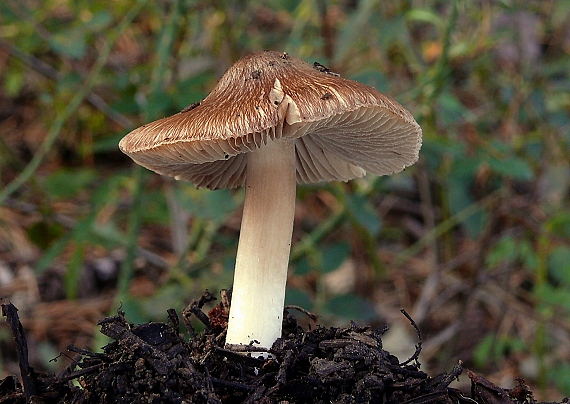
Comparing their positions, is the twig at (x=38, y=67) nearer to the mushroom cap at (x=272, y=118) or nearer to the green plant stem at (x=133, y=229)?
the green plant stem at (x=133, y=229)

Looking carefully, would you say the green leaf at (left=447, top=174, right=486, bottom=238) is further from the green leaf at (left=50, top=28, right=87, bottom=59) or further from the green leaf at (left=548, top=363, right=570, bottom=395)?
the green leaf at (left=50, top=28, right=87, bottom=59)

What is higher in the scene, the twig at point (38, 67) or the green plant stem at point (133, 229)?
the twig at point (38, 67)

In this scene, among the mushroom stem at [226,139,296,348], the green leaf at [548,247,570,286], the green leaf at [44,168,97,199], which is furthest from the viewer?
the green leaf at [548,247,570,286]

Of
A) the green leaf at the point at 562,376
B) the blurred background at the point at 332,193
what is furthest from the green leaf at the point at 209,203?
the green leaf at the point at 562,376

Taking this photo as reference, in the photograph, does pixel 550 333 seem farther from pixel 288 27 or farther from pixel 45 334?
pixel 45 334

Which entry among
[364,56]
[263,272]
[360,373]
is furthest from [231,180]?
[364,56]

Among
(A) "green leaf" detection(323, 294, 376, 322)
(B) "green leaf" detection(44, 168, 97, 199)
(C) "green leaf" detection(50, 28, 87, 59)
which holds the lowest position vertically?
(A) "green leaf" detection(323, 294, 376, 322)

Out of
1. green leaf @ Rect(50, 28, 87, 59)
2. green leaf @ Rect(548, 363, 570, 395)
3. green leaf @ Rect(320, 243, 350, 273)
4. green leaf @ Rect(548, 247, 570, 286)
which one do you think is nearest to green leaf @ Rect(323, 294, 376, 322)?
green leaf @ Rect(320, 243, 350, 273)
